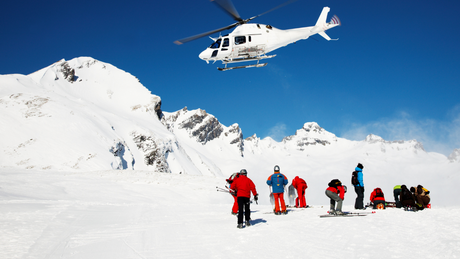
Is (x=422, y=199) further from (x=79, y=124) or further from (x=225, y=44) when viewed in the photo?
(x=79, y=124)

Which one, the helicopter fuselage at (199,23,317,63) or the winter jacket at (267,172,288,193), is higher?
the helicopter fuselage at (199,23,317,63)

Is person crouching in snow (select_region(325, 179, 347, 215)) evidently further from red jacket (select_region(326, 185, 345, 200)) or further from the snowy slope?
the snowy slope

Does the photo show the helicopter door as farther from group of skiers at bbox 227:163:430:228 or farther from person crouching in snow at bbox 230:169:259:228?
person crouching in snow at bbox 230:169:259:228

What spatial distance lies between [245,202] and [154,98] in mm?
105194

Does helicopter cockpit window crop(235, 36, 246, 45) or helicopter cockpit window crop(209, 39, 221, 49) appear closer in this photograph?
helicopter cockpit window crop(235, 36, 246, 45)

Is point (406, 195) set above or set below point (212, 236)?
above

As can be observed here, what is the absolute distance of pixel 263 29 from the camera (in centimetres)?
2162

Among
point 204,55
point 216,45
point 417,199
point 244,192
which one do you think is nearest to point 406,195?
point 417,199

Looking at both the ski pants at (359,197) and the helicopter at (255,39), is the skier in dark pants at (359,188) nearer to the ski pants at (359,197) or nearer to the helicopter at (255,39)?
the ski pants at (359,197)

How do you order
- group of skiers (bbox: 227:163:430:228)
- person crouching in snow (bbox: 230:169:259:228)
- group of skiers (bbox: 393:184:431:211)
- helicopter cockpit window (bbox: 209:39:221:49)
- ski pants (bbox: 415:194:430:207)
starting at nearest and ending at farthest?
1. person crouching in snow (bbox: 230:169:259:228)
2. group of skiers (bbox: 227:163:430:228)
3. group of skiers (bbox: 393:184:431:211)
4. ski pants (bbox: 415:194:430:207)
5. helicopter cockpit window (bbox: 209:39:221:49)

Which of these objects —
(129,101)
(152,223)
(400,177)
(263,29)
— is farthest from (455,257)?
(400,177)

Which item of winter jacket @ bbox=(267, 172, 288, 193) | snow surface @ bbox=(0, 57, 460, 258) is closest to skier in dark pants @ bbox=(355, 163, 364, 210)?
snow surface @ bbox=(0, 57, 460, 258)

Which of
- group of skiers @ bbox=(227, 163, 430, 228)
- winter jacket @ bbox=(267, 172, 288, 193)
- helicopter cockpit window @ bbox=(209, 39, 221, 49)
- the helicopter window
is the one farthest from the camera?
helicopter cockpit window @ bbox=(209, 39, 221, 49)

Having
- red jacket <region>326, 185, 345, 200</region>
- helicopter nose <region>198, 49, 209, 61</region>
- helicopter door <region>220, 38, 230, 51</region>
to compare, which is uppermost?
helicopter door <region>220, 38, 230, 51</region>
